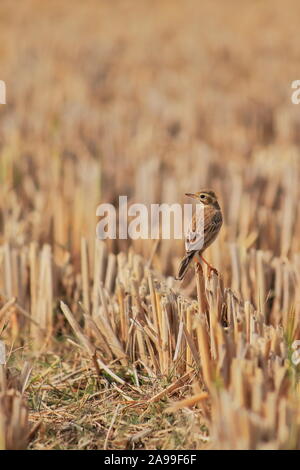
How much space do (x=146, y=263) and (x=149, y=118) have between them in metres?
4.50

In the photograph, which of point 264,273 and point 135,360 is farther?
point 264,273

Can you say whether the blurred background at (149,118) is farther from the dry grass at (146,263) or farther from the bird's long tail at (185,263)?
the bird's long tail at (185,263)

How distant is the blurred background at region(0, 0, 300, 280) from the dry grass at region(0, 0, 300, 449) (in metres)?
0.02

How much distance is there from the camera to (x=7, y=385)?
243 cm

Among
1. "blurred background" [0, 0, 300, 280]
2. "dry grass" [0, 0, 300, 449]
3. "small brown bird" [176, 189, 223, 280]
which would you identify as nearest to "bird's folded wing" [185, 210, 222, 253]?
"small brown bird" [176, 189, 223, 280]

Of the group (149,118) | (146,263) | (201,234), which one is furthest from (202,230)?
(149,118)

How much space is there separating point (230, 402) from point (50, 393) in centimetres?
106

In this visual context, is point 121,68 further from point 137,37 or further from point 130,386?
point 130,386

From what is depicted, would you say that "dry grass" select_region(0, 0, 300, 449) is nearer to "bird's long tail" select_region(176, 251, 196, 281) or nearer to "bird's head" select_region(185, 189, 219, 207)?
"bird's long tail" select_region(176, 251, 196, 281)

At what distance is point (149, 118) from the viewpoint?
7.86 metres

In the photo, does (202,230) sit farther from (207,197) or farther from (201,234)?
(207,197)

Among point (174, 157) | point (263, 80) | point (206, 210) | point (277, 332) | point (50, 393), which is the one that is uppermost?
point (263, 80)

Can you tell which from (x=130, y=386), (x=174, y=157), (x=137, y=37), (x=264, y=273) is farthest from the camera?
(x=137, y=37)

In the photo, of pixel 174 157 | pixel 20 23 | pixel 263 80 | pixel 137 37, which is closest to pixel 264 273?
pixel 174 157
